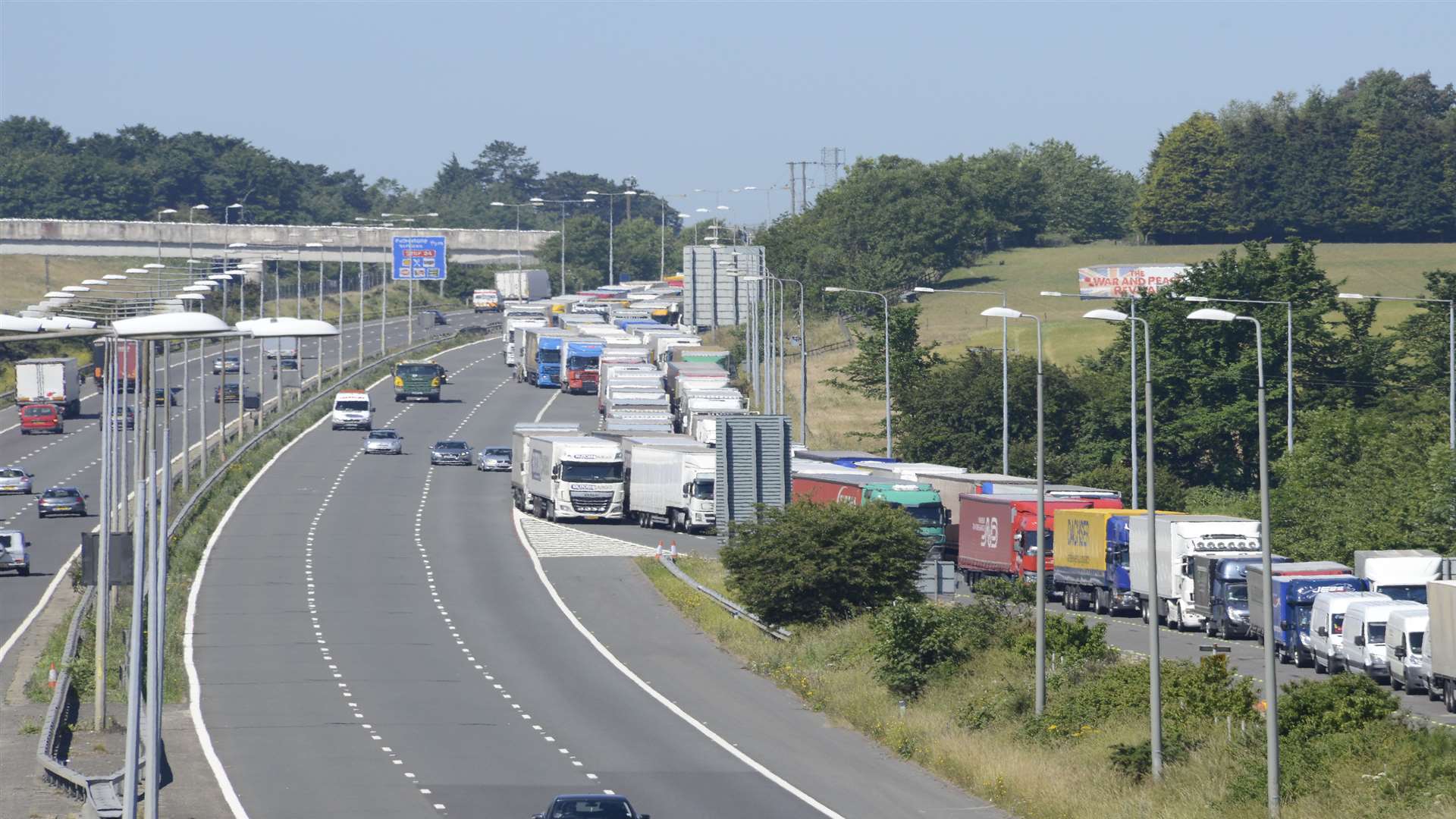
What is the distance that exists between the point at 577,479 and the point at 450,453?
17972 mm

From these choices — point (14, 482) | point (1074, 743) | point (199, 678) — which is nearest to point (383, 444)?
point (14, 482)

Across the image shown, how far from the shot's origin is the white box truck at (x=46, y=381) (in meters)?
99.7

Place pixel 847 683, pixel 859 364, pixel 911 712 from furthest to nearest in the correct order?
pixel 859 364 → pixel 847 683 → pixel 911 712

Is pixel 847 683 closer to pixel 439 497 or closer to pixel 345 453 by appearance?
pixel 439 497

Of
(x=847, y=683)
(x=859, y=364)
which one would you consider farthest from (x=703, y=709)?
(x=859, y=364)

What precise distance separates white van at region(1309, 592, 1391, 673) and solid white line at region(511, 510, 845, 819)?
556 inches

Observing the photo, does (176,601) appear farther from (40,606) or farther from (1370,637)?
(1370,637)

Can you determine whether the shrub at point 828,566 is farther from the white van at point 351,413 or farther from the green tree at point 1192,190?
the green tree at point 1192,190

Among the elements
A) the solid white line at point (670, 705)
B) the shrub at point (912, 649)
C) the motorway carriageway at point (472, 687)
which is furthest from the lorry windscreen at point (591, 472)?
the shrub at point (912, 649)

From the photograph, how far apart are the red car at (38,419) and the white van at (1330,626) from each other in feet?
235

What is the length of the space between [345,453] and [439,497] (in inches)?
552

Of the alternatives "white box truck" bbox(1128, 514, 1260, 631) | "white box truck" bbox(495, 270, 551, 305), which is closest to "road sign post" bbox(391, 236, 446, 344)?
"white box truck" bbox(495, 270, 551, 305)

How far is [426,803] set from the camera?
30.0 metres

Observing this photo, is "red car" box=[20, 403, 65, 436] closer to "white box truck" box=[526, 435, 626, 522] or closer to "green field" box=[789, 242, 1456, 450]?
"white box truck" box=[526, 435, 626, 522]
